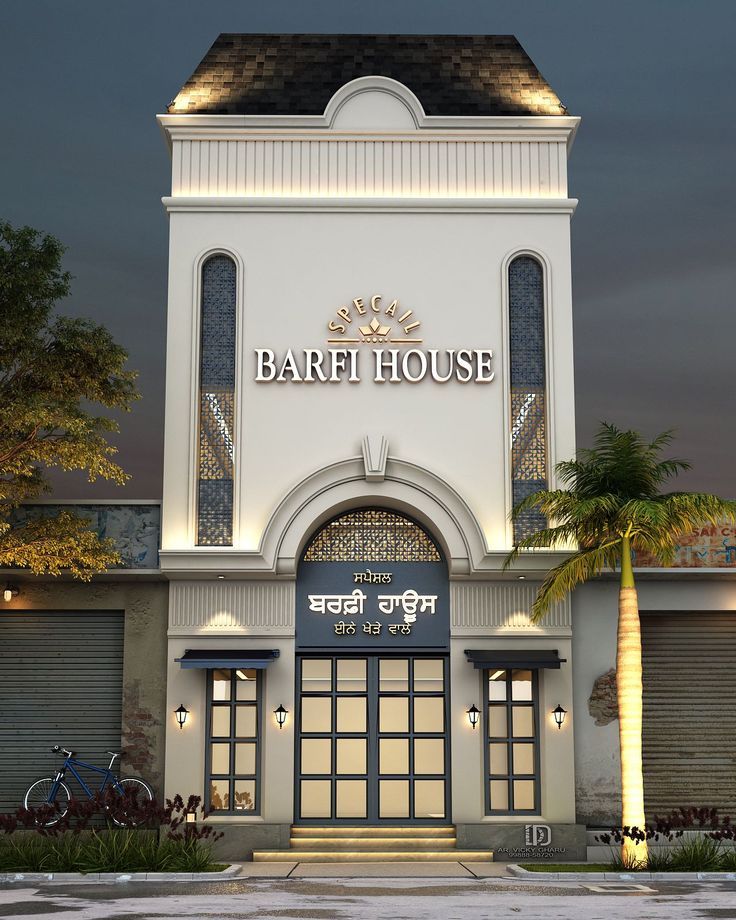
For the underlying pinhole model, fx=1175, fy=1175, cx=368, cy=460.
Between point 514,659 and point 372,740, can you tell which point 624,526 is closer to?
point 514,659

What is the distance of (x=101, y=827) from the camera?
21.4 meters

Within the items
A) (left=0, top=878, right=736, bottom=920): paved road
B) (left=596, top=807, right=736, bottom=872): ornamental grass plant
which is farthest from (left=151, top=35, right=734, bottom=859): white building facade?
(left=0, top=878, right=736, bottom=920): paved road

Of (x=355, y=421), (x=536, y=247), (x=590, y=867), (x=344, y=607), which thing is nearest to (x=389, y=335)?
(x=355, y=421)

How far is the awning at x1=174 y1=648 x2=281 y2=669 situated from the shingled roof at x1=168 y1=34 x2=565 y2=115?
1053 cm

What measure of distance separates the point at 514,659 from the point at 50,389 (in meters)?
9.67

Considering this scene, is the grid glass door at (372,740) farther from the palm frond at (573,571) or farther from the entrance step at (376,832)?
the palm frond at (573,571)

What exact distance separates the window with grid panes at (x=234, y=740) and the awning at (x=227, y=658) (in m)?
0.52

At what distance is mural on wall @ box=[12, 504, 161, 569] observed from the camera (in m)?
22.0

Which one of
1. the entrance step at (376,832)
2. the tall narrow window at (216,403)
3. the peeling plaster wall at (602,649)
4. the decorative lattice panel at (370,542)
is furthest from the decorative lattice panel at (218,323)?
the entrance step at (376,832)

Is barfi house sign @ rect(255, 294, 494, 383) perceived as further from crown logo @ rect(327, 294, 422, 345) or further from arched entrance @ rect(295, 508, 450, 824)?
arched entrance @ rect(295, 508, 450, 824)

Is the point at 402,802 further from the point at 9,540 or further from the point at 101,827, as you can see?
the point at 9,540

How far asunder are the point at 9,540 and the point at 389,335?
7968 millimetres

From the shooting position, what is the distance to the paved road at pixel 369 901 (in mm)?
14516

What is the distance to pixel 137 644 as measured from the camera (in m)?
22.2
